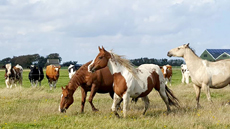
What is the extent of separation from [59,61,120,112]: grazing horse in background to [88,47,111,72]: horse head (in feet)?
5.16

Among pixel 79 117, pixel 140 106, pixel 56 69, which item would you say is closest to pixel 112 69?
pixel 79 117

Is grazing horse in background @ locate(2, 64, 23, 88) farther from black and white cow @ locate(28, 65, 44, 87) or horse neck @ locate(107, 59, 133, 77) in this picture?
horse neck @ locate(107, 59, 133, 77)

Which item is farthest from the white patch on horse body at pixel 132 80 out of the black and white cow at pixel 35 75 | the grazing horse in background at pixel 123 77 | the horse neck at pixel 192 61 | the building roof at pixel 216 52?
the building roof at pixel 216 52

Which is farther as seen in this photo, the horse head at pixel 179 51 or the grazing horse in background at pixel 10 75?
the grazing horse in background at pixel 10 75

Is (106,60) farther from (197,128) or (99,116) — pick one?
(197,128)

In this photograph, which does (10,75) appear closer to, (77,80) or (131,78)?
(77,80)

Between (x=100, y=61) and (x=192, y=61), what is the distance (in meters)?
4.09

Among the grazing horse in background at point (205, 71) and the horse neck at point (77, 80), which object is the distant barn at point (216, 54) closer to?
the grazing horse in background at point (205, 71)

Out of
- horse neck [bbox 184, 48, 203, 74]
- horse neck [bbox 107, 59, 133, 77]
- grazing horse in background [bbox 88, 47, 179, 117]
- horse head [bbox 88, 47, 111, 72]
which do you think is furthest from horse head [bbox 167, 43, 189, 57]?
horse head [bbox 88, 47, 111, 72]

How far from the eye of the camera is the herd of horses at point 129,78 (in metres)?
8.62

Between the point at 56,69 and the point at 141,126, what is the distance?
15860 millimetres

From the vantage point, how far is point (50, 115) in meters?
9.35

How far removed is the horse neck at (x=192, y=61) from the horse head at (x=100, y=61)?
380 centimetres

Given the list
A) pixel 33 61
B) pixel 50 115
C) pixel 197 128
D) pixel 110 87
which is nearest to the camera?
pixel 197 128
